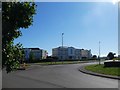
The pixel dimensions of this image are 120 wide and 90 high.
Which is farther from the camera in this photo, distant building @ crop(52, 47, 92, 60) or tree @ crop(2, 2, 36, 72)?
distant building @ crop(52, 47, 92, 60)

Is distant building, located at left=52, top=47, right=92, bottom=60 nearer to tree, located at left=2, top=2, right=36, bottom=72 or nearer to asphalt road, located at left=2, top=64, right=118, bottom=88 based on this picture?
asphalt road, located at left=2, top=64, right=118, bottom=88

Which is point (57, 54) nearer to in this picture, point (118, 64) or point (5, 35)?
point (118, 64)

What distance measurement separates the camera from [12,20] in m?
9.73

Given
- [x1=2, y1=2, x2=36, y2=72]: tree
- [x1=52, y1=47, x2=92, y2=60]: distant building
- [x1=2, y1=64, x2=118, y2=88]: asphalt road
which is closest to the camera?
[x1=2, y1=2, x2=36, y2=72]: tree

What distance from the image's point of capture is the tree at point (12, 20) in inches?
376

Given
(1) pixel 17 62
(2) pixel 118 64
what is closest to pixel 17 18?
(1) pixel 17 62

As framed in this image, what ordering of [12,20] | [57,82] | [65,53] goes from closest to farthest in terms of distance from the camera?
[12,20] → [57,82] → [65,53]

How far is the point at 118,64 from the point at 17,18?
122ft

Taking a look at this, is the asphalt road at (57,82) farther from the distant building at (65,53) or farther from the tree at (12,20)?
the distant building at (65,53)

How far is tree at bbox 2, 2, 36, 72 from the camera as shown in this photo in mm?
9562

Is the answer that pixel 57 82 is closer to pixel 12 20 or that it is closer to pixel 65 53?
pixel 12 20

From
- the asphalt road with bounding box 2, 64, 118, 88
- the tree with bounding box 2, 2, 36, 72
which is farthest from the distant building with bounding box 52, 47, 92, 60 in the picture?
the tree with bounding box 2, 2, 36, 72

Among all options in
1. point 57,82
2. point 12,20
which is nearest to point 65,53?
point 57,82

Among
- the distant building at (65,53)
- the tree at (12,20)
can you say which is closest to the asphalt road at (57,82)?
the tree at (12,20)
